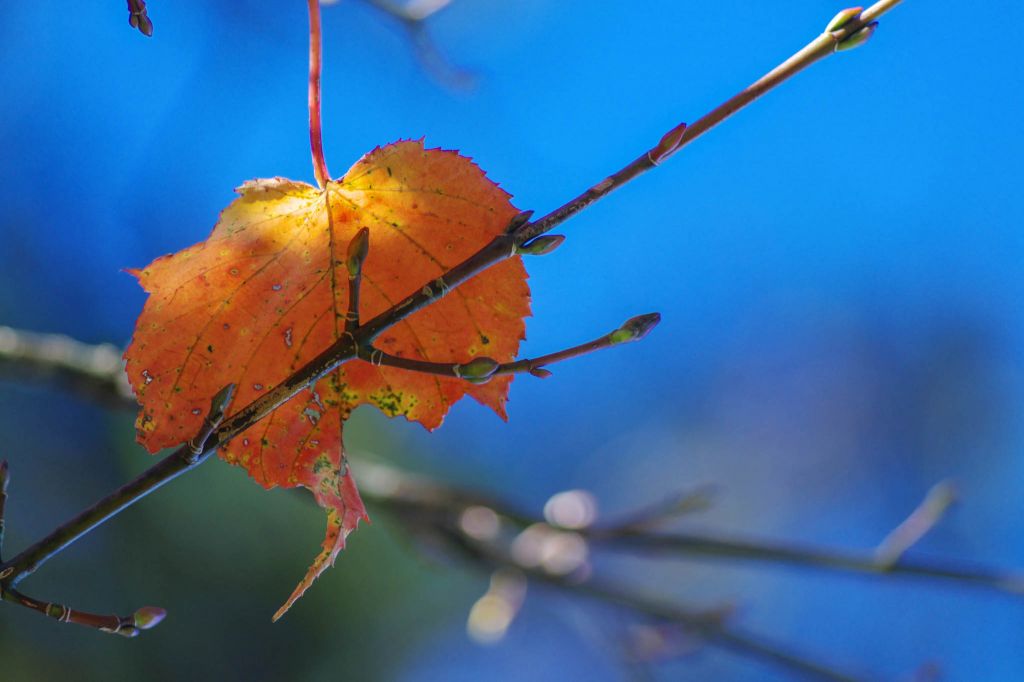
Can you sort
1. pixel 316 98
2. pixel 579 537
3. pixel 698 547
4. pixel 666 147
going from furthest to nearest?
pixel 579 537, pixel 698 547, pixel 316 98, pixel 666 147

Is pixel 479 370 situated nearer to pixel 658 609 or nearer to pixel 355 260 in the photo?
pixel 355 260

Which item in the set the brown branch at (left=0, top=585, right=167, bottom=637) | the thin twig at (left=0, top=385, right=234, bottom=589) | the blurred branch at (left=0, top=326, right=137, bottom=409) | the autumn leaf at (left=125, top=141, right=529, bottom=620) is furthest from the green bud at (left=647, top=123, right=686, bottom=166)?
the blurred branch at (left=0, top=326, right=137, bottom=409)

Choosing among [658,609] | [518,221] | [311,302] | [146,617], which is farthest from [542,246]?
[658,609]

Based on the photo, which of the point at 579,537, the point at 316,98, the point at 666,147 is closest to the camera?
the point at 666,147

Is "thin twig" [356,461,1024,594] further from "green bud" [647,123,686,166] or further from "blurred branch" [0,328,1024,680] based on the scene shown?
"green bud" [647,123,686,166]

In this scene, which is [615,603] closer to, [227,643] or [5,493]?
[5,493]

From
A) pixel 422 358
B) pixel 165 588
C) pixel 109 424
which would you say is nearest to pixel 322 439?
pixel 422 358

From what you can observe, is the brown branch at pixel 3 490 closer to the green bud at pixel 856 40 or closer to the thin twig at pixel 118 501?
the thin twig at pixel 118 501
